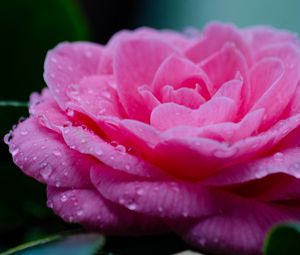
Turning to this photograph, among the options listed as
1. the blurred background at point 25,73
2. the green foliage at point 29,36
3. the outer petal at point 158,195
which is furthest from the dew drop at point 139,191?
the green foliage at point 29,36

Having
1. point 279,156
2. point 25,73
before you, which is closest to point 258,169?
point 279,156

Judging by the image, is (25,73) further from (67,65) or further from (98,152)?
(98,152)

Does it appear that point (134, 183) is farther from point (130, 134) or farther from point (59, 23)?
point (59, 23)

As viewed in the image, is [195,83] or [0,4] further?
[0,4]

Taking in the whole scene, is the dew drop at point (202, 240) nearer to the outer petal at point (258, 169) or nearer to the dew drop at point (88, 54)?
the outer petal at point (258, 169)

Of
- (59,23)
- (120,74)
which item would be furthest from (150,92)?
(59,23)

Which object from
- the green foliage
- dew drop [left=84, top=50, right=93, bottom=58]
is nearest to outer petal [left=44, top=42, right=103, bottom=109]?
dew drop [left=84, top=50, right=93, bottom=58]
